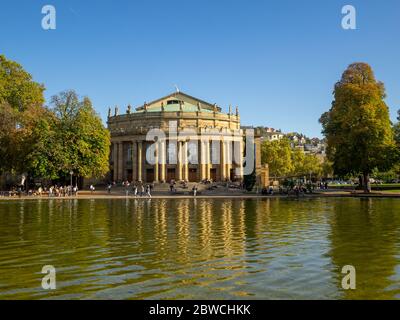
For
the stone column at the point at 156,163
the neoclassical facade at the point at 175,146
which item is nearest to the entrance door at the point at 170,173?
the neoclassical facade at the point at 175,146

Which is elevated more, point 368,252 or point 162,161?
point 162,161

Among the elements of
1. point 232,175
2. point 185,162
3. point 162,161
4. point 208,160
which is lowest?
point 232,175

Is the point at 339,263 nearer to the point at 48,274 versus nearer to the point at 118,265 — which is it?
the point at 118,265

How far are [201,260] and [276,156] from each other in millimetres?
97561

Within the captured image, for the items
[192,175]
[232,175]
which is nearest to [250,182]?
[192,175]

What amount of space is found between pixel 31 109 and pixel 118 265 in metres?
52.3

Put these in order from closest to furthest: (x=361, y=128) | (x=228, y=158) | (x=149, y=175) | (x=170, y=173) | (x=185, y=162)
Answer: (x=361, y=128) < (x=185, y=162) < (x=170, y=173) < (x=149, y=175) < (x=228, y=158)

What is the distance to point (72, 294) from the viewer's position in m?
9.28

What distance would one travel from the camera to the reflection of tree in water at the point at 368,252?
9.62m

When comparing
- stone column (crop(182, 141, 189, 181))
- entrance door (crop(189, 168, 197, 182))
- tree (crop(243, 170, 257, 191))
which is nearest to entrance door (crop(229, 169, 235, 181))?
entrance door (crop(189, 168, 197, 182))

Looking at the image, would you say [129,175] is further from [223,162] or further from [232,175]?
[232,175]

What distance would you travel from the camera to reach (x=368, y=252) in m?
14.0
